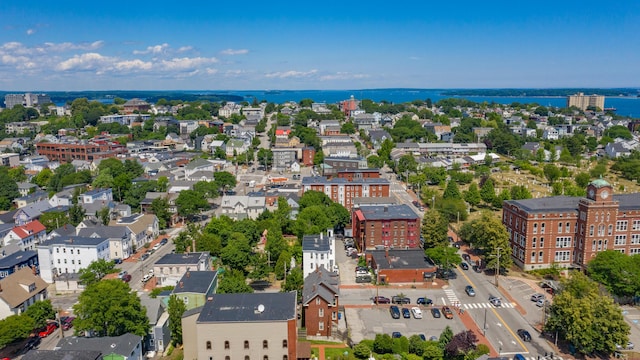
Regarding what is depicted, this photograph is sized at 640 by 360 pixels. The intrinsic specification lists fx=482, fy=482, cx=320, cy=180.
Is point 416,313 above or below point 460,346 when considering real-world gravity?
below

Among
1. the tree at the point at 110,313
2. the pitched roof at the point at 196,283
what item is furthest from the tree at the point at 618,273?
the tree at the point at 110,313

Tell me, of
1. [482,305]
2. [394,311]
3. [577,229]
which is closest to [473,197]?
[577,229]

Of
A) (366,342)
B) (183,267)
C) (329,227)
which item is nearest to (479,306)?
(366,342)

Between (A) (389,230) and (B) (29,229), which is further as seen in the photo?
(B) (29,229)

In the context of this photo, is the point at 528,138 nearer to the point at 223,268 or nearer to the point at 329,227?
the point at 329,227

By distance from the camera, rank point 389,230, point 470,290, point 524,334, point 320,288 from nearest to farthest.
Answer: point 524,334, point 320,288, point 470,290, point 389,230

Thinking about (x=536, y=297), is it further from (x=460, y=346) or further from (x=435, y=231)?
(x=460, y=346)
